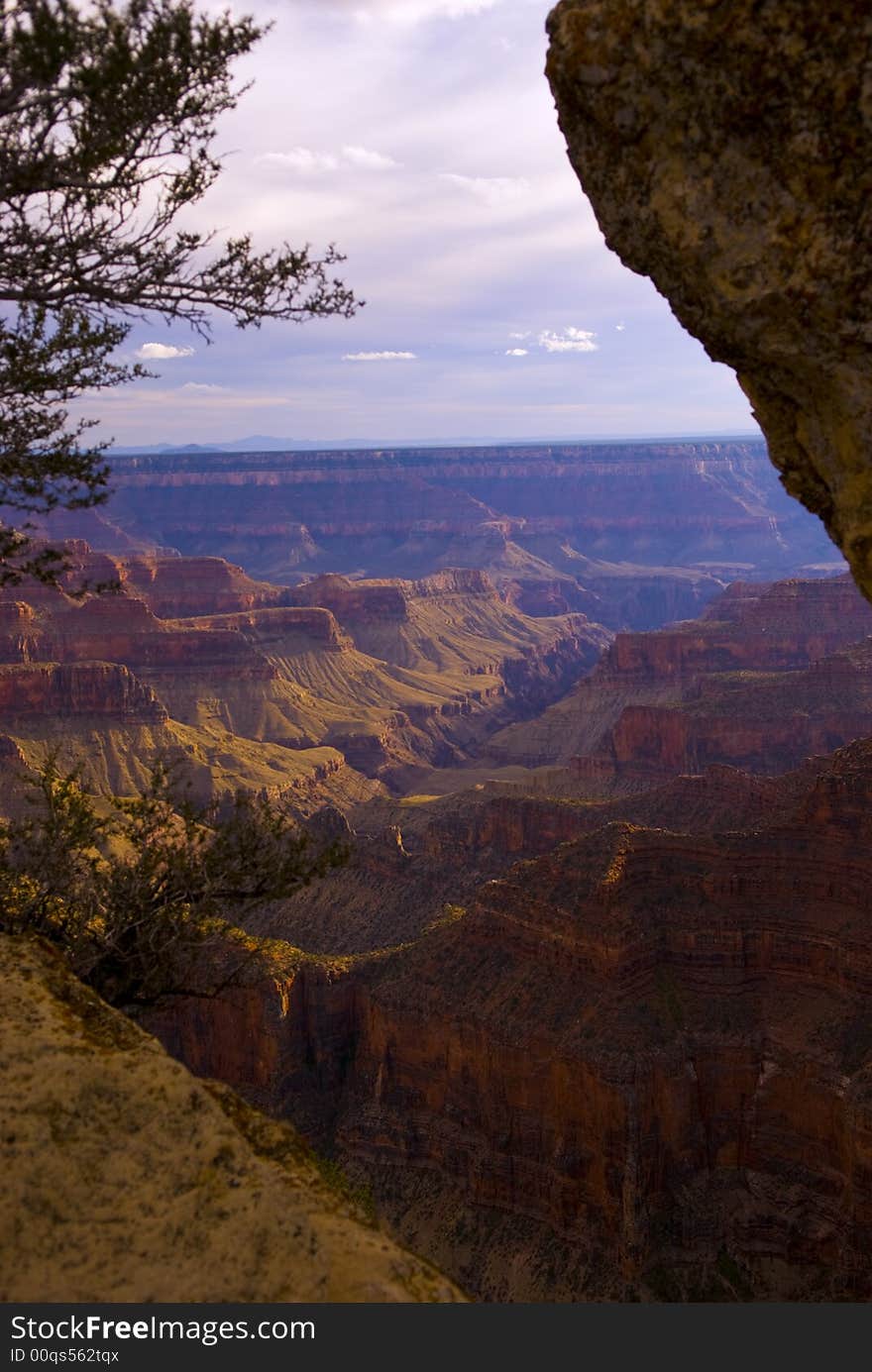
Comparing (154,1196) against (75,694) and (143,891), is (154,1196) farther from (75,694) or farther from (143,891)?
(75,694)

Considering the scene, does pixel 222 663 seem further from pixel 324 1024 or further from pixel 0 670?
pixel 324 1024

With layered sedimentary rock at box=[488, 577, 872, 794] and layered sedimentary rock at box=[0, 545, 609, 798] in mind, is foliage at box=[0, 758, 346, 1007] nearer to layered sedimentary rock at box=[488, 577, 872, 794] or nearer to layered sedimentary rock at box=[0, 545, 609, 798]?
layered sedimentary rock at box=[488, 577, 872, 794]

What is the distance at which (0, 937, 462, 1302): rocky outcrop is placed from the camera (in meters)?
8.21

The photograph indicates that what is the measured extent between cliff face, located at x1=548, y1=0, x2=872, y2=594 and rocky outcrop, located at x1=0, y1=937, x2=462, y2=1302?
7.33 meters

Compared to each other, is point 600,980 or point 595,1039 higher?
point 600,980

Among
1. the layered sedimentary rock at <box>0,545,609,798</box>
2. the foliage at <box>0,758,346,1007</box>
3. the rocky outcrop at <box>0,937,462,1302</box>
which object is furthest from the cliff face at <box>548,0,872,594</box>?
the layered sedimentary rock at <box>0,545,609,798</box>

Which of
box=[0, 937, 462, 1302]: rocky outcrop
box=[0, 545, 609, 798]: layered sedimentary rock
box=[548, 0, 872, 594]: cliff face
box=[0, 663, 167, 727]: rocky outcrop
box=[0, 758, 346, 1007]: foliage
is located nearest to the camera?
box=[0, 937, 462, 1302]: rocky outcrop

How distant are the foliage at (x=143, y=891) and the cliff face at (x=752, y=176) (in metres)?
9.26

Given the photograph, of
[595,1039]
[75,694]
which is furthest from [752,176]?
[75,694]

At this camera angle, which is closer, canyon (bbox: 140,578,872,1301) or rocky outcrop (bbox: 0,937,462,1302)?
rocky outcrop (bbox: 0,937,462,1302)

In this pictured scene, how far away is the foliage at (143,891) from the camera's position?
14.8 m

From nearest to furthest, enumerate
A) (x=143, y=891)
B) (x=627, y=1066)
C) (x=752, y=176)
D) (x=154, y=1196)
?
(x=154, y=1196) < (x=752, y=176) < (x=143, y=891) < (x=627, y=1066)

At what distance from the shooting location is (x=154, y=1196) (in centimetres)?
898

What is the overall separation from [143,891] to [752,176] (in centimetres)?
1152
